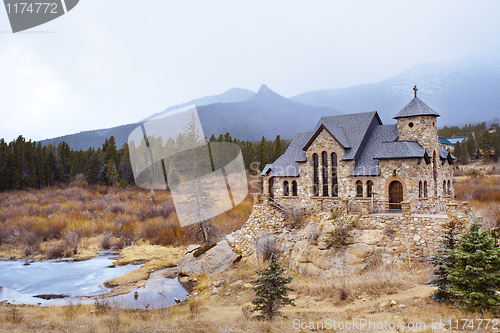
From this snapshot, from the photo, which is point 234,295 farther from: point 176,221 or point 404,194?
point 176,221

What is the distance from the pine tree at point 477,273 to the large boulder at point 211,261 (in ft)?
51.6

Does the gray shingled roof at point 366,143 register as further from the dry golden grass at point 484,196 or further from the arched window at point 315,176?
the dry golden grass at point 484,196

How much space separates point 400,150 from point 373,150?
90.4 inches

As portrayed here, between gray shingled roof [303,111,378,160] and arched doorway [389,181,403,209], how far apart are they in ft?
11.3

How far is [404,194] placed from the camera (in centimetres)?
2145

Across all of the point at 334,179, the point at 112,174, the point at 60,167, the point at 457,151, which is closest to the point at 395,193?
the point at 334,179

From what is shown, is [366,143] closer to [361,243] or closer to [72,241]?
[361,243]

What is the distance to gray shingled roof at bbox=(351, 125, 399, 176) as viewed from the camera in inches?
910

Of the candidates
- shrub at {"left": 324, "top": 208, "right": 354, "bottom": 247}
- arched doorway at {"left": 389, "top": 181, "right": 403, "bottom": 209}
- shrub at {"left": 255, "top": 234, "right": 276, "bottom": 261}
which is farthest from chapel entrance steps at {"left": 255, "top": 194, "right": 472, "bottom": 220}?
shrub at {"left": 255, "top": 234, "right": 276, "bottom": 261}

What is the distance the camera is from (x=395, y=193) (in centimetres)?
2227

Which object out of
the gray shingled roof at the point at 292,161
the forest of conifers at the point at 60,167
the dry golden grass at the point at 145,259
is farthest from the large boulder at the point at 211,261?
the forest of conifers at the point at 60,167

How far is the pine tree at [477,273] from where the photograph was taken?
1057cm

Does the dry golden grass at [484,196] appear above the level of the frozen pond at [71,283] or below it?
above

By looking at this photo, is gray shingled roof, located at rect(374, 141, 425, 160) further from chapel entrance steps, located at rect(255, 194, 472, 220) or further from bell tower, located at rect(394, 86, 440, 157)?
chapel entrance steps, located at rect(255, 194, 472, 220)
